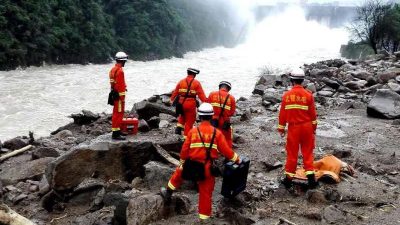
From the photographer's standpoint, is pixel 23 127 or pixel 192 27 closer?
pixel 23 127

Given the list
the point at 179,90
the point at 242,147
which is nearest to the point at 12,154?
the point at 179,90

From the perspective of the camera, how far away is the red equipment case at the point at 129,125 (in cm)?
834

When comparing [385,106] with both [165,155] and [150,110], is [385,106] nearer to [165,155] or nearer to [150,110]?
[150,110]

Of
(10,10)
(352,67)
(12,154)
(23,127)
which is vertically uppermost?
(10,10)

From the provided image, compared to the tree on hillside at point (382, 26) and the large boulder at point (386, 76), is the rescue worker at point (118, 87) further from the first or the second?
the tree on hillside at point (382, 26)

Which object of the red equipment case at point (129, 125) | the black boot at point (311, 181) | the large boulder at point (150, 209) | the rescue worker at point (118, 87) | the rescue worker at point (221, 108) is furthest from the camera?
the red equipment case at point (129, 125)

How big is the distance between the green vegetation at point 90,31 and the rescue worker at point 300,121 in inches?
1178

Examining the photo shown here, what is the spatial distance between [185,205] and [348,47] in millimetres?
40064

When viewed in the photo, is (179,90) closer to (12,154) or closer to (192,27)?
(12,154)

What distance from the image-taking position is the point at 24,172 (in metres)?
8.23

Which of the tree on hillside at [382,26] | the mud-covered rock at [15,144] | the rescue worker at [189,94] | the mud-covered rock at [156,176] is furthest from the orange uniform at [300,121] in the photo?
the tree on hillside at [382,26]

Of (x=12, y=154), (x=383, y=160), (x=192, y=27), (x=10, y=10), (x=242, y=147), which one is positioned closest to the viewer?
(x=383, y=160)

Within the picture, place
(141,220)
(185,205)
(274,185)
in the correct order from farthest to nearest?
(274,185)
(185,205)
(141,220)

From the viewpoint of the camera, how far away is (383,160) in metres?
8.02
